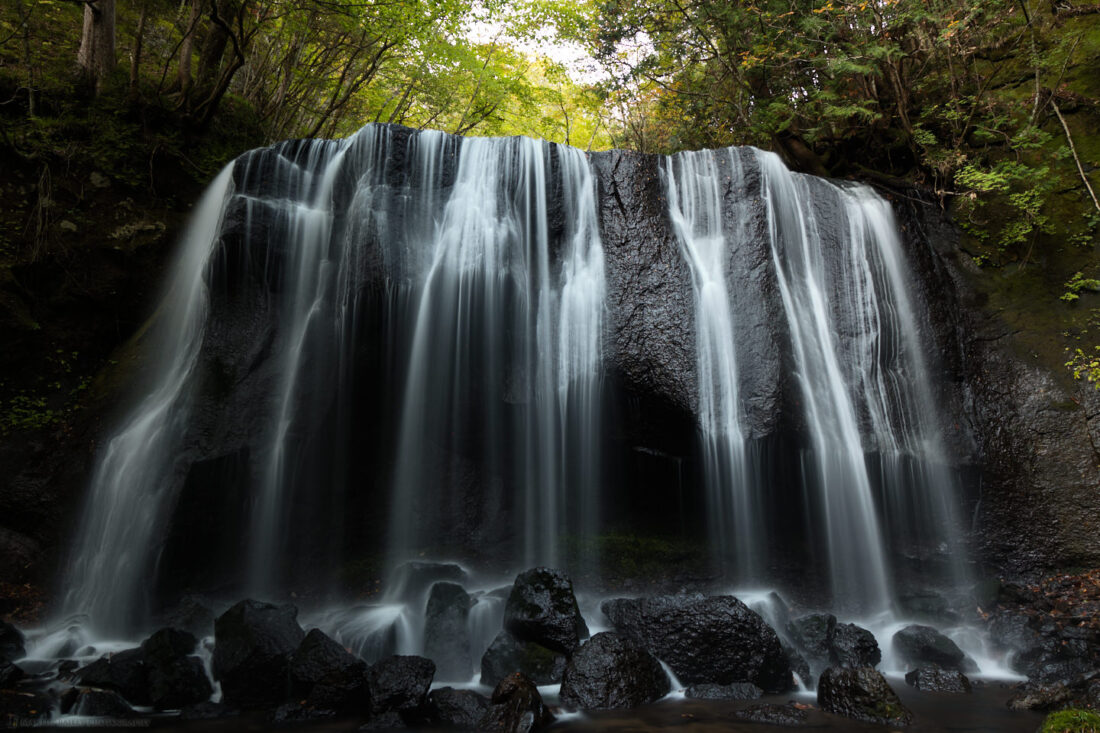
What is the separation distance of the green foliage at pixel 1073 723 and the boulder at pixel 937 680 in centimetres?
191

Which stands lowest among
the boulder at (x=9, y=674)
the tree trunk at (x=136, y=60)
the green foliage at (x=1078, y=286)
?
the boulder at (x=9, y=674)

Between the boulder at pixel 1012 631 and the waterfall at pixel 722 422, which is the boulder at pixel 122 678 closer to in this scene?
the waterfall at pixel 722 422

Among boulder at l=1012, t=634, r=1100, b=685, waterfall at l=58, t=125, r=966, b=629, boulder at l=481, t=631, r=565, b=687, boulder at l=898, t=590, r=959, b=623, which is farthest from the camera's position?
waterfall at l=58, t=125, r=966, b=629

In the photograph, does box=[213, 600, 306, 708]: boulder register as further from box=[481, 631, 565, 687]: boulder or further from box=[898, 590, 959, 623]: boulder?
box=[898, 590, 959, 623]: boulder

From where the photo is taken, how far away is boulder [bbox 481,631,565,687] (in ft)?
17.9

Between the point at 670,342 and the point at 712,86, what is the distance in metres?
8.51

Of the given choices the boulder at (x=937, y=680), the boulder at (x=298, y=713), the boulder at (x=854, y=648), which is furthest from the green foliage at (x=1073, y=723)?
the boulder at (x=298, y=713)

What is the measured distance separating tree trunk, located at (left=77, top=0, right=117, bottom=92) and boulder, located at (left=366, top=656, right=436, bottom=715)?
10.7m

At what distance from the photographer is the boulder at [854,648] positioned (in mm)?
5887

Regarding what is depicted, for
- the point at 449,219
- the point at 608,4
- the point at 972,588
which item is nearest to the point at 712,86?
the point at 608,4

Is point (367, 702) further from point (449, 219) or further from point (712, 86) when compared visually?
point (712, 86)

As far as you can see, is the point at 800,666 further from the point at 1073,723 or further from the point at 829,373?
the point at 829,373

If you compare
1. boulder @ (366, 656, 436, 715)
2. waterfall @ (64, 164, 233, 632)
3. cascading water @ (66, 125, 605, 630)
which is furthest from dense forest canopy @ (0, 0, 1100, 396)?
boulder @ (366, 656, 436, 715)

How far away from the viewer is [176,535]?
727 cm
